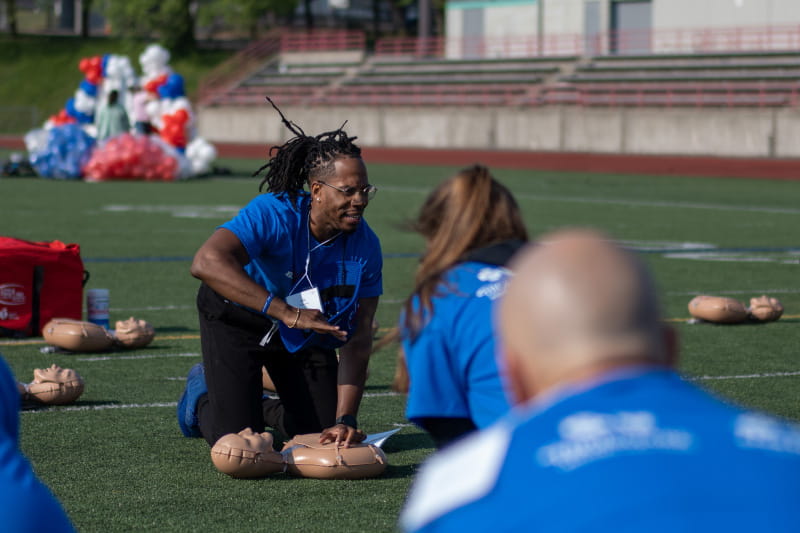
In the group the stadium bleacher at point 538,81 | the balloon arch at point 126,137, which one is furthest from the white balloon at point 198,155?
the stadium bleacher at point 538,81

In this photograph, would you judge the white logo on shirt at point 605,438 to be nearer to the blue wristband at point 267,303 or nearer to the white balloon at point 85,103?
the blue wristband at point 267,303

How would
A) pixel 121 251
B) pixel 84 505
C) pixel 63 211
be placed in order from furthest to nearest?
pixel 63 211 → pixel 121 251 → pixel 84 505

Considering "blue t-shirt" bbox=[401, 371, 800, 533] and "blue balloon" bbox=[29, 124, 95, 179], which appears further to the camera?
"blue balloon" bbox=[29, 124, 95, 179]

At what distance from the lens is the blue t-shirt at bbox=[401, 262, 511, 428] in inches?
130

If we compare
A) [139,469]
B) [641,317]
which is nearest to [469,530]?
[641,317]

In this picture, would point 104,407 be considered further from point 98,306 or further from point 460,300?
point 460,300

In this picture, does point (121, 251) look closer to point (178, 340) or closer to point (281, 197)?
point (178, 340)

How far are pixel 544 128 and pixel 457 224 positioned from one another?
38870mm

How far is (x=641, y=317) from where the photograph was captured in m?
1.79

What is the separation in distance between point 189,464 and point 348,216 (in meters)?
1.36

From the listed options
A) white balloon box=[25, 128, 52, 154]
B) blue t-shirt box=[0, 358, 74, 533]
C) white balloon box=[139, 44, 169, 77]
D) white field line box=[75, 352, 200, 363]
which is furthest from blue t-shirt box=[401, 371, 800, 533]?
white balloon box=[25, 128, 52, 154]

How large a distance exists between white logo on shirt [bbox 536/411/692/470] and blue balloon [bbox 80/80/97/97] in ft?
97.4

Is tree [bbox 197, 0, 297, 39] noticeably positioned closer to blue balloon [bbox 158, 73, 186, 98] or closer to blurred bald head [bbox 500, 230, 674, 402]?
blue balloon [bbox 158, 73, 186, 98]

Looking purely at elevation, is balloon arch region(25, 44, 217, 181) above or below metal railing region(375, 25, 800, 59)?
below
